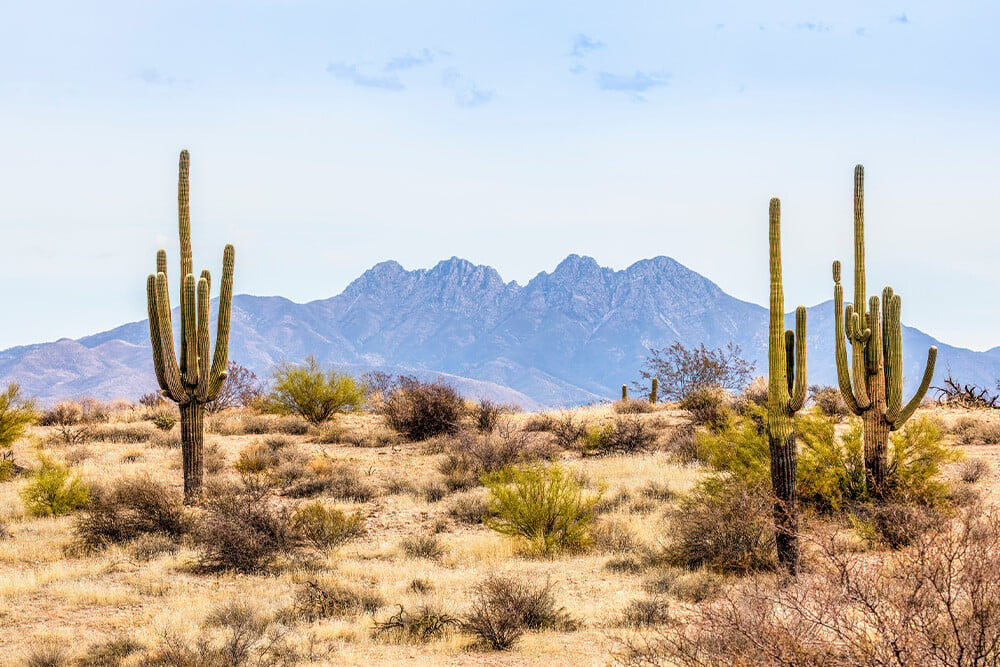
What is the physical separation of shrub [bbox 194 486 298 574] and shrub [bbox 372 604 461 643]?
3.27 meters

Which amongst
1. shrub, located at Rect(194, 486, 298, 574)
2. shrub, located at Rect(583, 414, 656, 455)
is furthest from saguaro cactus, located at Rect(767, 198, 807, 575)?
shrub, located at Rect(583, 414, 656, 455)

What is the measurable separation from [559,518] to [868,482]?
4403 millimetres

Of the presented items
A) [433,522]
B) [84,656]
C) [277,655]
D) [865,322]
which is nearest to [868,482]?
[865,322]

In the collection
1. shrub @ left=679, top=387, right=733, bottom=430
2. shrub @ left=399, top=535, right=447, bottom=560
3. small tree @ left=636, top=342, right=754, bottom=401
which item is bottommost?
shrub @ left=399, top=535, right=447, bottom=560

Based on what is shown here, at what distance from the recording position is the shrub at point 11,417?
800 inches

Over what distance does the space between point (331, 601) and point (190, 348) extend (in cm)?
715

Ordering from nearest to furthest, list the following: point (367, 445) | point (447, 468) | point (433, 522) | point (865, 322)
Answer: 1. point (865, 322)
2. point (433, 522)
3. point (447, 468)
4. point (367, 445)

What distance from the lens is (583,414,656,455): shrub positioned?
74.2ft

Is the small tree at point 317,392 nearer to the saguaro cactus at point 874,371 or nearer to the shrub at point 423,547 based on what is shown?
the shrub at point 423,547

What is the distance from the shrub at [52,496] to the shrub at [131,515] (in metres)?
1.75

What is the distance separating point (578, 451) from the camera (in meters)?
23.1

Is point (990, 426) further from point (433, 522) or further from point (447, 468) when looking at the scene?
point (433, 522)

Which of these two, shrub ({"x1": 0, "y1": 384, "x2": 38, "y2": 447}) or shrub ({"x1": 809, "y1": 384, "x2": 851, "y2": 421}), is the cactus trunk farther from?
shrub ({"x1": 809, "y1": 384, "x2": 851, "y2": 421})

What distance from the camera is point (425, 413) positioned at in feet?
→ 80.8
